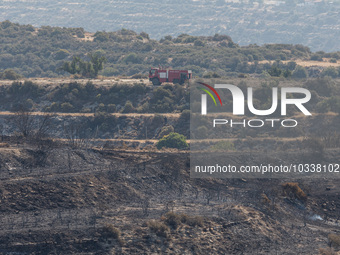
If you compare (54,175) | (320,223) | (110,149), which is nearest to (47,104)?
(110,149)

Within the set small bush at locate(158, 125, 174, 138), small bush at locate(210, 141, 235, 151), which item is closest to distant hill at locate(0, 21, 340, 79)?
small bush at locate(158, 125, 174, 138)

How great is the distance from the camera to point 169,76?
8088 centimetres

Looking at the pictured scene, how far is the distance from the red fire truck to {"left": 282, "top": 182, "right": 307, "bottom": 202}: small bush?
3629 centimetres

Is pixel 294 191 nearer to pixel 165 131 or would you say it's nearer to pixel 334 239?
pixel 334 239

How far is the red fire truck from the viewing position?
262ft

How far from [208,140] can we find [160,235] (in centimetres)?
3172

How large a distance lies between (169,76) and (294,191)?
38.6 meters

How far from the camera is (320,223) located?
41.2 m

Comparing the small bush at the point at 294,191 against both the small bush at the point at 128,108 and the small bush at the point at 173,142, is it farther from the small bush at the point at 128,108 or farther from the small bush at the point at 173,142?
the small bush at the point at 128,108

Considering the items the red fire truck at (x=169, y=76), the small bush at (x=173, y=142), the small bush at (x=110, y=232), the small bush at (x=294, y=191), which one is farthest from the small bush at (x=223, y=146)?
the small bush at (x=110, y=232)

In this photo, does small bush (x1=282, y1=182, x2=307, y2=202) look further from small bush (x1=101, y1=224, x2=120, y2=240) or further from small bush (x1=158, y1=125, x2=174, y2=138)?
small bush (x1=158, y1=125, x2=174, y2=138)

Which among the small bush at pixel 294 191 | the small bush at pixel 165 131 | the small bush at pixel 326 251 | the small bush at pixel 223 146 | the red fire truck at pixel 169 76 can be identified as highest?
the red fire truck at pixel 169 76

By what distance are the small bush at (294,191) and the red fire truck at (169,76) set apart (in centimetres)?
3629

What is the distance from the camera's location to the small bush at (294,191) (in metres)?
44.2
